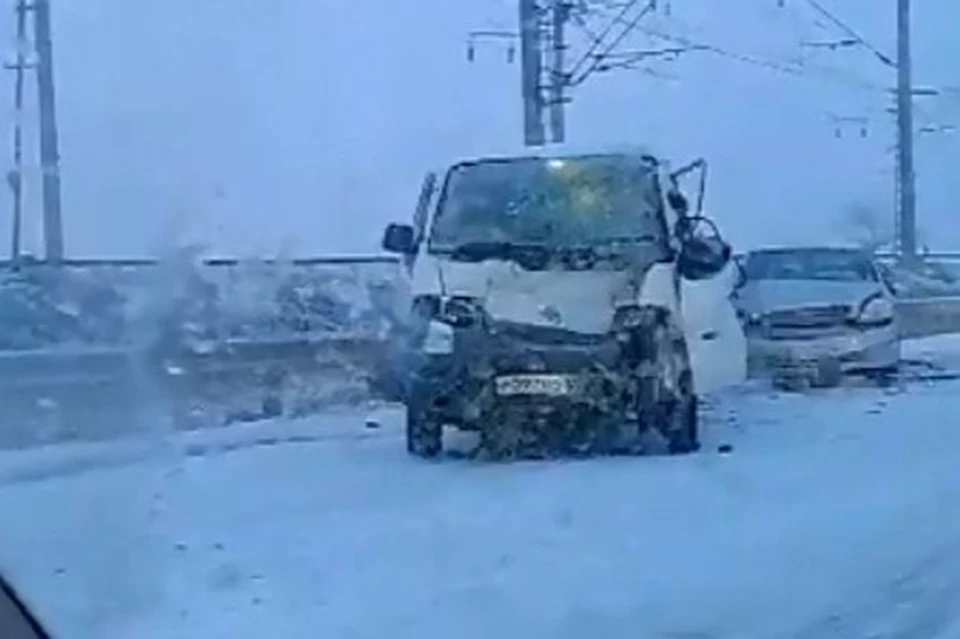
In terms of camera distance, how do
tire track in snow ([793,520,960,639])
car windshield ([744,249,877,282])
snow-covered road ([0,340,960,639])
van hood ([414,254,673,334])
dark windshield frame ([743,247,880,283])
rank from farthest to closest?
car windshield ([744,249,877,282]), dark windshield frame ([743,247,880,283]), van hood ([414,254,673,334]), tire track in snow ([793,520,960,639]), snow-covered road ([0,340,960,639])

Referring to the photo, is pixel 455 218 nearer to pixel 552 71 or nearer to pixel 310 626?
pixel 552 71

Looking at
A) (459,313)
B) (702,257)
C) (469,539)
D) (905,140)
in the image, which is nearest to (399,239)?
(459,313)

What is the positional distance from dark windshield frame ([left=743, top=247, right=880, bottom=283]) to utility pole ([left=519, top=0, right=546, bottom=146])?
2.41 feet

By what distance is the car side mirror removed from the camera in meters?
5.15

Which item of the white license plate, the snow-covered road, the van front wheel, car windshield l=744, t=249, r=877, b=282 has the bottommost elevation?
the snow-covered road

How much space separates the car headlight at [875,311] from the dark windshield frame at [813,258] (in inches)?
5.7

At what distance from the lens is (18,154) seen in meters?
4.45

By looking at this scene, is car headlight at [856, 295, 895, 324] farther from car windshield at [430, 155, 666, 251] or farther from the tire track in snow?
the tire track in snow

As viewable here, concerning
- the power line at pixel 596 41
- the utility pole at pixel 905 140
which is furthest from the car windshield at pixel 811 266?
the power line at pixel 596 41

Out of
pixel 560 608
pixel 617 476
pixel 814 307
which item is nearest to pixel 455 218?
pixel 617 476

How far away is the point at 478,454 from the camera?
538 centimetres

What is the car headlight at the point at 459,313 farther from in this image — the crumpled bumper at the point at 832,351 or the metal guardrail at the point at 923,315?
the metal guardrail at the point at 923,315

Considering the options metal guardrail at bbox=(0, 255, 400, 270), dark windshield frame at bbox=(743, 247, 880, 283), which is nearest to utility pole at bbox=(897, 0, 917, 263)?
dark windshield frame at bbox=(743, 247, 880, 283)

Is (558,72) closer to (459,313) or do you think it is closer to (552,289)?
(552,289)
